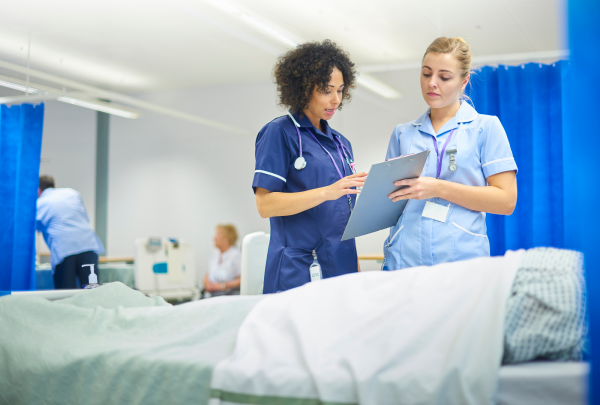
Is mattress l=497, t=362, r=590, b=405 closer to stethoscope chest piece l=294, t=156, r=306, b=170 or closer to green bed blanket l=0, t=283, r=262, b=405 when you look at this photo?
green bed blanket l=0, t=283, r=262, b=405

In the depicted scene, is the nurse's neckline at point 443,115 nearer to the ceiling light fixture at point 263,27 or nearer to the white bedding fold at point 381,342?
the white bedding fold at point 381,342

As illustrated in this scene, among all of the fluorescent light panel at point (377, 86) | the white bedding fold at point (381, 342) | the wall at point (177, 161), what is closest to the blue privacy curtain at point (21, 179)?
the wall at point (177, 161)

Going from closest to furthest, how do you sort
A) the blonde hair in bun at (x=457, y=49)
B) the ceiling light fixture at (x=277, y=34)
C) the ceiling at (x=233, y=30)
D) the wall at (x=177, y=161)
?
the blonde hair in bun at (x=457, y=49), the ceiling light fixture at (x=277, y=34), the ceiling at (x=233, y=30), the wall at (x=177, y=161)

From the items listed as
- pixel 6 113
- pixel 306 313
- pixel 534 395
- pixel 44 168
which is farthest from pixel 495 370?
pixel 44 168

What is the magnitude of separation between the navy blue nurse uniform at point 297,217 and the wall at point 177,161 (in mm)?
4813

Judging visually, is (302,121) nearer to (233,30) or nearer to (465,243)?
(465,243)

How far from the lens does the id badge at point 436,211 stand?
1654 mm

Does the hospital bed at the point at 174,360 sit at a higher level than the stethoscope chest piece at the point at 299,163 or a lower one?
lower

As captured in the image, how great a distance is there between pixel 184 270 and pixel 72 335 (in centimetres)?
448

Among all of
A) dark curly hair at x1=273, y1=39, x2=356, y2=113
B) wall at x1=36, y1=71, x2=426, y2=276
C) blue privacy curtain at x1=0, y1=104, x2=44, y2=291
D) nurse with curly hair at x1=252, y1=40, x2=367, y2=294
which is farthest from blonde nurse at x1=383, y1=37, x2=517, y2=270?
wall at x1=36, y1=71, x2=426, y2=276

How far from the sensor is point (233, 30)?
16.0 ft

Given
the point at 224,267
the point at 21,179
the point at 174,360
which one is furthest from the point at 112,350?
the point at 224,267

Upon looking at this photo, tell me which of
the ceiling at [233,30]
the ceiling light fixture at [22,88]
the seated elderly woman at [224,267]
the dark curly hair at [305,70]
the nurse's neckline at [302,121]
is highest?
the ceiling at [233,30]

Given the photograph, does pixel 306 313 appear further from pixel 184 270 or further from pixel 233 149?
pixel 233 149
